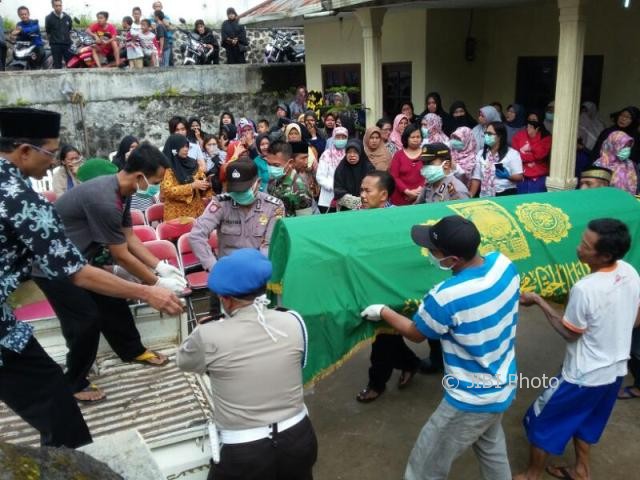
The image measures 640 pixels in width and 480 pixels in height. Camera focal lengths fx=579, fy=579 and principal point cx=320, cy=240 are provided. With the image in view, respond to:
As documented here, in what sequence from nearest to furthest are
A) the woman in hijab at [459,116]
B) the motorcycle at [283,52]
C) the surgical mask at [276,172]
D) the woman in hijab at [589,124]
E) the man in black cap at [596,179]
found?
the man in black cap at [596,179]
the surgical mask at [276,172]
the woman in hijab at [589,124]
the woman in hijab at [459,116]
the motorcycle at [283,52]

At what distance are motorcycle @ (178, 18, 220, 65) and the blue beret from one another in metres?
12.8

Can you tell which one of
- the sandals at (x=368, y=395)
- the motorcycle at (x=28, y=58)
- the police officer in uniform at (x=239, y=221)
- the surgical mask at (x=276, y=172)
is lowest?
the sandals at (x=368, y=395)

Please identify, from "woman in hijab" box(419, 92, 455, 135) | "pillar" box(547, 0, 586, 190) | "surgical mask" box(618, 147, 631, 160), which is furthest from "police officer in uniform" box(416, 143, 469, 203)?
"woman in hijab" box(419, 92, 455, 135)

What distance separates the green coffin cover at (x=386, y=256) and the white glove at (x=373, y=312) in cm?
5

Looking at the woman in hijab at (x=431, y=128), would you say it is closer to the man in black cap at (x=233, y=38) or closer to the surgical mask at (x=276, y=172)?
the surgical mask at (x=276, y=172)

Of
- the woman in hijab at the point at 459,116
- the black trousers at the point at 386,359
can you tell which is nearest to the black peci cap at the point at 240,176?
the black trousers at the point at 386,359

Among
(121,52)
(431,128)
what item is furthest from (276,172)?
A: (121,52)

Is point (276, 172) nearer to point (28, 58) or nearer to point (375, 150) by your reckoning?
point (375, 150)

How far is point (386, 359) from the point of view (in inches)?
154

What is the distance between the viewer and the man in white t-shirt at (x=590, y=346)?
2.71 m

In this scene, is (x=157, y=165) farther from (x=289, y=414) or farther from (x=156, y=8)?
(x=156, y=8)

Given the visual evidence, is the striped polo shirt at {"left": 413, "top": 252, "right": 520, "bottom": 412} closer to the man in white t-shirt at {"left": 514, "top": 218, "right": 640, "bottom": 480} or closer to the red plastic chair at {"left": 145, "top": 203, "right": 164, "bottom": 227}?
the man in white t-shirt at {"left": 514, "top": 218, "right": 640, "bottom": 480}

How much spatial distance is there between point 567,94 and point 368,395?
4247 millimetres

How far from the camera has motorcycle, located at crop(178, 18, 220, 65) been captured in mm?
13914
